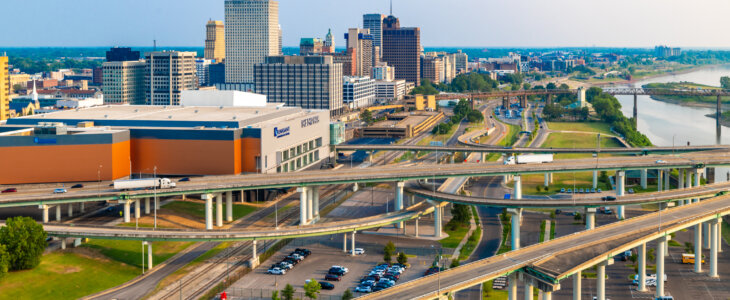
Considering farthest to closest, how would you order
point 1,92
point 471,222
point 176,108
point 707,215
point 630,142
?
1. point 1,92
2. point 630,142
3. point 176,108
4. point 471,222
5. point 707,215

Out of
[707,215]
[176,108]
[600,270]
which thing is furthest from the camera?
[176,108]

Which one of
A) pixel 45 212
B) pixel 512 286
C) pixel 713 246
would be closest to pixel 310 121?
pixel 45 212

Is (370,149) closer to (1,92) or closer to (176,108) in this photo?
(176,108)

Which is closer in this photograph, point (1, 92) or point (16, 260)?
point (16, 260)

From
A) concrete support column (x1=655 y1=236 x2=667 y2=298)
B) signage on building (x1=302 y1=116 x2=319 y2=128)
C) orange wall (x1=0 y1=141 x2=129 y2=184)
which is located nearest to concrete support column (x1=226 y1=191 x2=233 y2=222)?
orange wall (x1=0 y1=141 x2=129 y2=184)

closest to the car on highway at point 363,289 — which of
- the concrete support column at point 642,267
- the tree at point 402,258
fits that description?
the tree at point 402,258

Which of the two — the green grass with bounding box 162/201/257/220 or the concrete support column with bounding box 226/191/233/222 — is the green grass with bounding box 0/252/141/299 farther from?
the concrete support column with bounding box 226/191/233/222

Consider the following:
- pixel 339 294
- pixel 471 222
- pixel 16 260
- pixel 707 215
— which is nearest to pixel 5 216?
pixel 16 260
